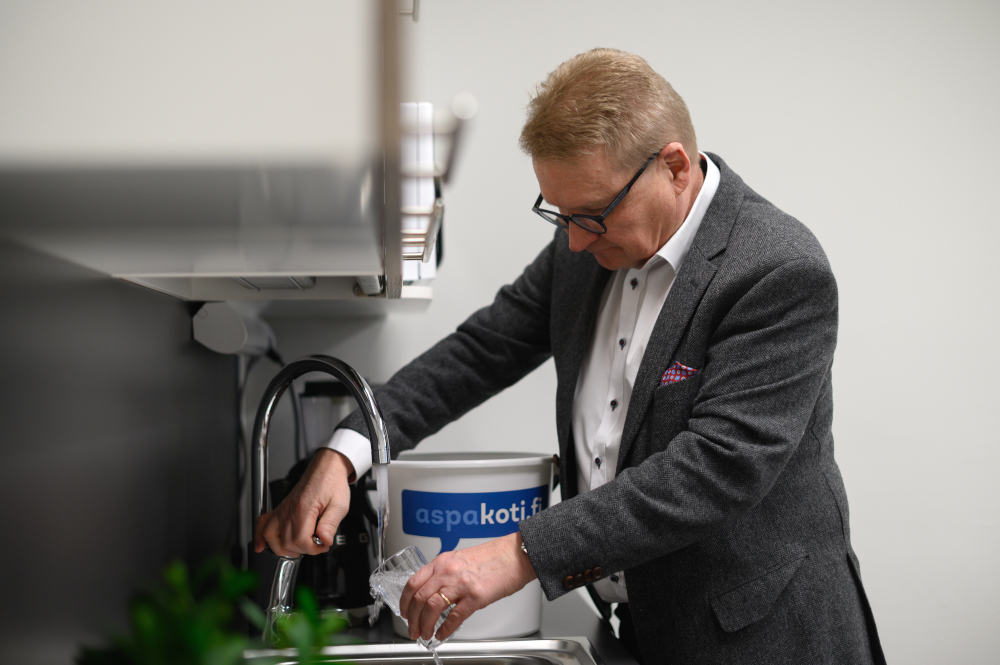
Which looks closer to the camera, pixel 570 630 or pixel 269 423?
pixel 269 423

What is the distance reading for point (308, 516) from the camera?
936 mm

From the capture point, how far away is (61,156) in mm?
341

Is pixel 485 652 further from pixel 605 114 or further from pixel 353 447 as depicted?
pixel 605 114

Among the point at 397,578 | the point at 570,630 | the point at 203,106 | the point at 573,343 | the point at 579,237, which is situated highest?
the point at 203,106

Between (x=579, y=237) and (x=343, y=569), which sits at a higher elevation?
(x=579, y=237)

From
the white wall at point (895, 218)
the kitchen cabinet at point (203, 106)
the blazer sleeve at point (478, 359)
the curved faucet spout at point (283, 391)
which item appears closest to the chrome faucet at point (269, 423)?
the curved faucet spout at point (283, 391)

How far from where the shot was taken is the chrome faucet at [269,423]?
85cm

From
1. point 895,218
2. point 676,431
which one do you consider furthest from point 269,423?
point 895,218

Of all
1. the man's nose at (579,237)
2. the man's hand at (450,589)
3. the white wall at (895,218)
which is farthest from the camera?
the white wall at (895,218)

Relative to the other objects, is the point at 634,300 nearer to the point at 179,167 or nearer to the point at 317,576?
the point at 317,576

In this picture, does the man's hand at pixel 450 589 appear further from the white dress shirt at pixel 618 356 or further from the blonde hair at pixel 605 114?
the blonde hair at pixel 605 114

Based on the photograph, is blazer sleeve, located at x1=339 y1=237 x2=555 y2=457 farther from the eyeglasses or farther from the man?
the eyeglasses

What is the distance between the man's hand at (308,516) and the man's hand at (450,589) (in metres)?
0.15

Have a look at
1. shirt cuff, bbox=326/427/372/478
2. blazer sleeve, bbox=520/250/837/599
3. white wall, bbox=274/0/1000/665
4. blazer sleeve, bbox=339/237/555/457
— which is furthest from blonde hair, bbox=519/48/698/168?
white wall, bbox=274/0/1000/665
